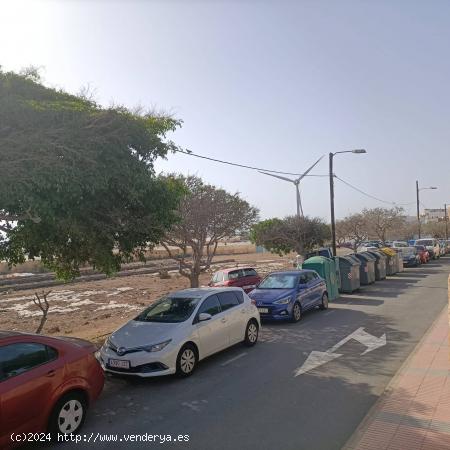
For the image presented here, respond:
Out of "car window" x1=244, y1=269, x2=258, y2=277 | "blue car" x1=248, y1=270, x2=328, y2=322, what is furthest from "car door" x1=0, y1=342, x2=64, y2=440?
"car window" x1=244, y1=269, x2=258, y2=277

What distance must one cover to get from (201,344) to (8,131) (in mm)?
4897

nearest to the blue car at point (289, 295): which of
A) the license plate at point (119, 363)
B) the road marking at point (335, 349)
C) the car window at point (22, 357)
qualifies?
the road marking at point (335, 349)

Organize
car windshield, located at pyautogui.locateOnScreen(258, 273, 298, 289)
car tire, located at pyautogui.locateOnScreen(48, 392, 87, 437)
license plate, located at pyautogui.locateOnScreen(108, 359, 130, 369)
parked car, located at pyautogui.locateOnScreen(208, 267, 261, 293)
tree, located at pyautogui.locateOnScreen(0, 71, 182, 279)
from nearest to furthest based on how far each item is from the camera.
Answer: car tire, located at pyautogui.locateOnScreen(48, 392, 87, 437)
tree, located at pyautogui.locateOnScreen(0, 71, 182, 279)
license plate, located at pyautogui.locateOnScreen(108, 359, 130, 369)
car windshield, located at pyautogui.locateOnScreen(258, 273, 298, 289)
parked car, located at pyautogui.locateOnScreen(208, 267, 261, 293)

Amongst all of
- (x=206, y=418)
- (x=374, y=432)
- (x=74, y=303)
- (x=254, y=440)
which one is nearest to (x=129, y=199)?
(x=206, y=418)

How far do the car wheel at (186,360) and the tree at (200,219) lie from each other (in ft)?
27.9

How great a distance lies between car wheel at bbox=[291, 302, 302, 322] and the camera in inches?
→ 496

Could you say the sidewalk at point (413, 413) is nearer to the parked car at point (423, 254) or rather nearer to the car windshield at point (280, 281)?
the car windshield at point (280, 281)

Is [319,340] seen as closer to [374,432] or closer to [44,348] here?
[374,432]

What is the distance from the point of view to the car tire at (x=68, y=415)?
17.1 ft

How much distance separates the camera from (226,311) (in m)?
9.15

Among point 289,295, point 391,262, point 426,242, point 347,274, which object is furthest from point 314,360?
point 426,242

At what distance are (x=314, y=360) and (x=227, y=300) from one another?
213 centimetres

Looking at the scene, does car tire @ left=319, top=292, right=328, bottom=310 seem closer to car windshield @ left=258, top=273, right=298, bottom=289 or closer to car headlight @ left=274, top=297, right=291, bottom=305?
car windshield @ left=258, top=273, right=298, bottom=289

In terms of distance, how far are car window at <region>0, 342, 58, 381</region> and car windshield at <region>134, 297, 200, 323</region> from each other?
9.78 ft
